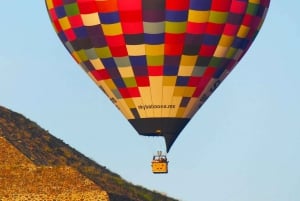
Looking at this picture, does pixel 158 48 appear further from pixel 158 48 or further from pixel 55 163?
pixel 55 163

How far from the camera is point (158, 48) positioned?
111500 millimetres

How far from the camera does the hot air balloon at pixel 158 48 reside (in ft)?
364

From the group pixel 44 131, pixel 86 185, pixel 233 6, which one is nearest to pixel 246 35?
pixel 233 6

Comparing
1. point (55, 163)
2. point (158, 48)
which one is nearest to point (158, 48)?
point (158, 48)

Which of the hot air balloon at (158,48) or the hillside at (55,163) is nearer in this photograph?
the hot air balloon at (158,48)

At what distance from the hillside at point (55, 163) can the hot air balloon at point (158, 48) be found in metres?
19.5

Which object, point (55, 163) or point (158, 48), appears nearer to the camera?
point (158, 48)

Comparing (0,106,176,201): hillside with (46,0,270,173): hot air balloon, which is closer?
(46,0,270,173): hot air balloon

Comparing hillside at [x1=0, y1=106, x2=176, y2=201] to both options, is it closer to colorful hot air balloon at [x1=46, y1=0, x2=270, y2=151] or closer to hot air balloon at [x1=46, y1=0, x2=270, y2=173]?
hot air balloon at [x1=46, y1=0, x2=270, y2=173]

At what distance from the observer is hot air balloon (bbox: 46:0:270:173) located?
364ft

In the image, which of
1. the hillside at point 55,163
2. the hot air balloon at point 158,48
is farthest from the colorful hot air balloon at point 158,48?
the hillside at point 55,163

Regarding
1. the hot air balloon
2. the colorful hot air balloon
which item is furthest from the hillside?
the colorful hot air balloon

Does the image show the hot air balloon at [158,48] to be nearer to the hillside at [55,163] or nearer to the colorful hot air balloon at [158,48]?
the colorful hot air balloon at [158,48]

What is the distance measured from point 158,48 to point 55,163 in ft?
109
